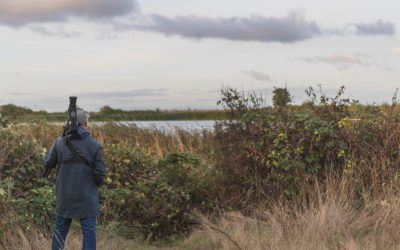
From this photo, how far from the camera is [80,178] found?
657cm

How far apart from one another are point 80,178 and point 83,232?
663 millimetres

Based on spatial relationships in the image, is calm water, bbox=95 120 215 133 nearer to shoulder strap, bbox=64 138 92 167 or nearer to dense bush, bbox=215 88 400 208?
dense bush, bbox=215 88 400 208

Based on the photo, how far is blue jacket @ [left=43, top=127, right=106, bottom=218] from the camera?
6582 mm

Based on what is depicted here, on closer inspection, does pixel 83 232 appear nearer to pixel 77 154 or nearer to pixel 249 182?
pixel 77 154

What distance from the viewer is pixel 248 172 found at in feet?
33.6

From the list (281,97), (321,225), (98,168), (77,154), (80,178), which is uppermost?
(281,97)

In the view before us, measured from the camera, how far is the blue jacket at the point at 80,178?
6582 millimetres

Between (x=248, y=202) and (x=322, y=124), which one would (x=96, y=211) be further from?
(x=322, y=124)

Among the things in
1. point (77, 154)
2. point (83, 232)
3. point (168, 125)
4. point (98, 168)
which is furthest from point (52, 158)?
point (168, 125)

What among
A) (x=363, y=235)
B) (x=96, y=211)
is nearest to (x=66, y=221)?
(x=96, y=211)

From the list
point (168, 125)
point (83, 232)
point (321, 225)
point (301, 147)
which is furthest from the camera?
point (168, 125)

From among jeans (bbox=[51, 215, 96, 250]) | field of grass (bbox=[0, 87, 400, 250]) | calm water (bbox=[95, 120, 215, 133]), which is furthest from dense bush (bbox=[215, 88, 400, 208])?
calm water (bbox=[95, 120, 215, 133])

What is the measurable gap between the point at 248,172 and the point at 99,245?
337cm

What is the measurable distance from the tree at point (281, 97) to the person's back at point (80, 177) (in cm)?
467
